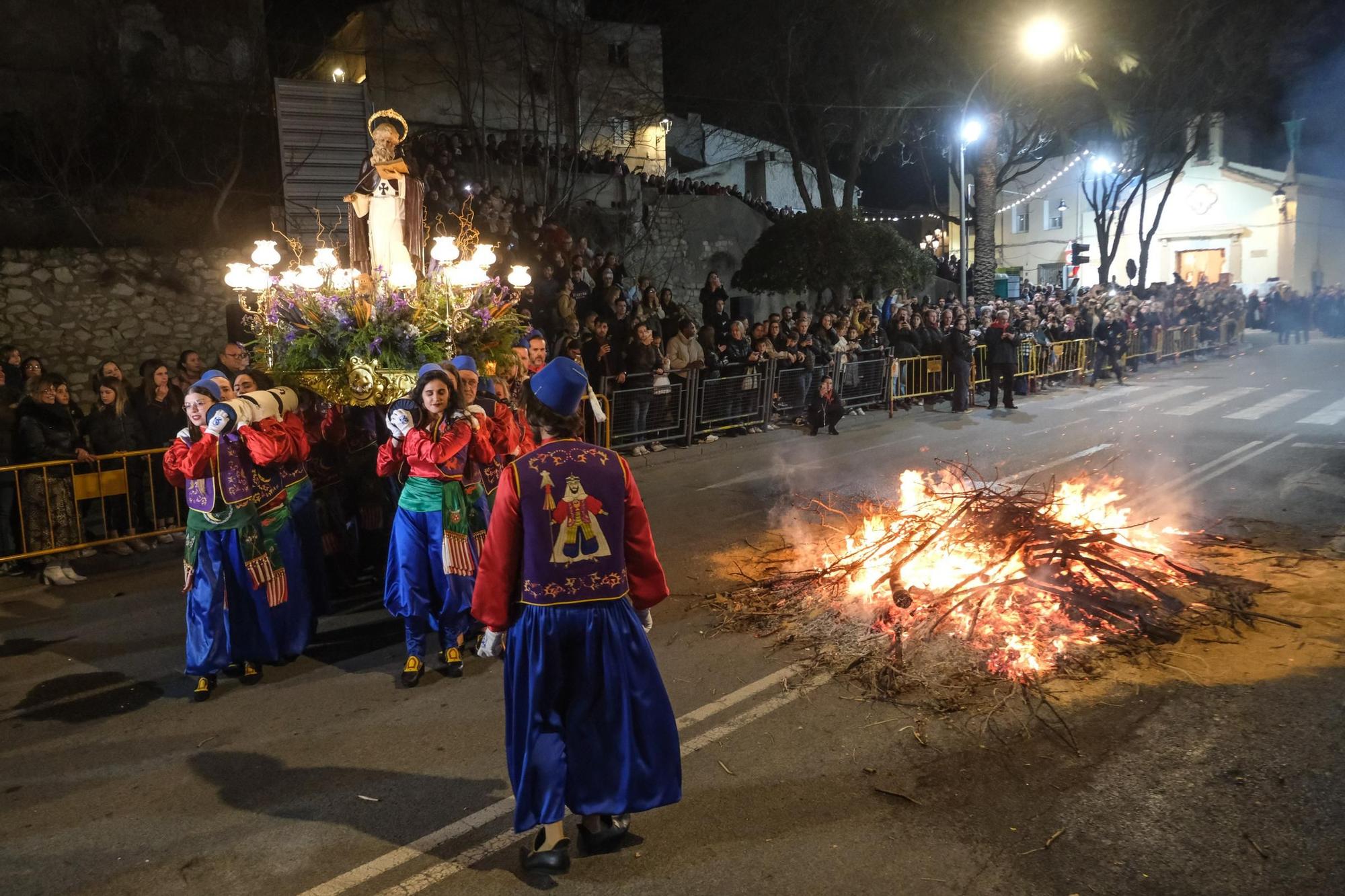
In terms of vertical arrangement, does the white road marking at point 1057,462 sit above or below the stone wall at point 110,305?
below

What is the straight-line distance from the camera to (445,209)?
16891 millimetres

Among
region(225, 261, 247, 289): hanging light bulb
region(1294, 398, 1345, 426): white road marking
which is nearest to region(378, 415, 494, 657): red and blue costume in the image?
region(225, 261, 247, 289): hanging light bulb

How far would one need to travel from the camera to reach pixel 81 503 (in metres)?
9.68

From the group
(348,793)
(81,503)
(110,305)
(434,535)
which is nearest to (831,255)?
(110,305)

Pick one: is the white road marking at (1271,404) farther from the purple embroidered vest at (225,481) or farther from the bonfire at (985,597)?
the purple embroidered vest at (225,481)

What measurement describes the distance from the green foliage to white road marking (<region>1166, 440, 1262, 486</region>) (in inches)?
444

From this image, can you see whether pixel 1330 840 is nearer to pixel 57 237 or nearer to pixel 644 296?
pixel 644 296

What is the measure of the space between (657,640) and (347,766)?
233cm

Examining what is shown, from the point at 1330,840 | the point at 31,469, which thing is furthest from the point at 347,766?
the point at 31,469

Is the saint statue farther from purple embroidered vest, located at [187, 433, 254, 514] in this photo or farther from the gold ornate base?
purple embroidered vest, located at [187, 433, 254, 514]

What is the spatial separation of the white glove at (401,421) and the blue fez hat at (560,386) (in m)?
2.45

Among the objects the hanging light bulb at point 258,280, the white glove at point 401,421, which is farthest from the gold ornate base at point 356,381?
the white glove at point 401,421

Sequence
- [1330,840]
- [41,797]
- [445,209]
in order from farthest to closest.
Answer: [445,209] → [41,797] → [1330,840]

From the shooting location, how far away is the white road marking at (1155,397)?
18.1 metres
